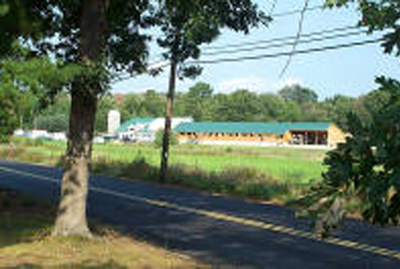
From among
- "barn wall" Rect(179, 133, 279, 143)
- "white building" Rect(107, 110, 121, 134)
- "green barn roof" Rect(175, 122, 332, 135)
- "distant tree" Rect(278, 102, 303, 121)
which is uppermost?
"distant tree" Rect(278, 102, 303, 121)

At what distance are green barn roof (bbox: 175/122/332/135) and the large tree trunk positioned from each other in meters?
82.3

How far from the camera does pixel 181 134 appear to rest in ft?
360

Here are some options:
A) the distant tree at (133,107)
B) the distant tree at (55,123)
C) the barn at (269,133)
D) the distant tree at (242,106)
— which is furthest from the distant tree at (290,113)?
the distant tree at (55,123)

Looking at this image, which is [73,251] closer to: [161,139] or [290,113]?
[161,139]

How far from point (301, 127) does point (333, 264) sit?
8449cm

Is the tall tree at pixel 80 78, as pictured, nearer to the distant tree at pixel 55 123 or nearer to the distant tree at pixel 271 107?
the distant tree at pixel 55 123

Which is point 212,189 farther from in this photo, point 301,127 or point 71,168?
point 301,127

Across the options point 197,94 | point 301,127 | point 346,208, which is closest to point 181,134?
point 301,127

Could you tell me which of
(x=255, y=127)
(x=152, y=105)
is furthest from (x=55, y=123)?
(x=255, y=127)

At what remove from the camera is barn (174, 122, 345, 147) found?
302 ft

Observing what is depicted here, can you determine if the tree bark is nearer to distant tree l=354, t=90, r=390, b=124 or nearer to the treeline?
distant tree l=354, t=90, r=390, b=124

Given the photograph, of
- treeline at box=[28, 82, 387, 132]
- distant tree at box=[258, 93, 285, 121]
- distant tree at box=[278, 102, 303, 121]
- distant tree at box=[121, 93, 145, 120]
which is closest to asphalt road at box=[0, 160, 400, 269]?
treeline at box=[28, 82, 387, 132]

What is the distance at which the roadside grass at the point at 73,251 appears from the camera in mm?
7702

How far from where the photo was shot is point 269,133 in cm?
9475
